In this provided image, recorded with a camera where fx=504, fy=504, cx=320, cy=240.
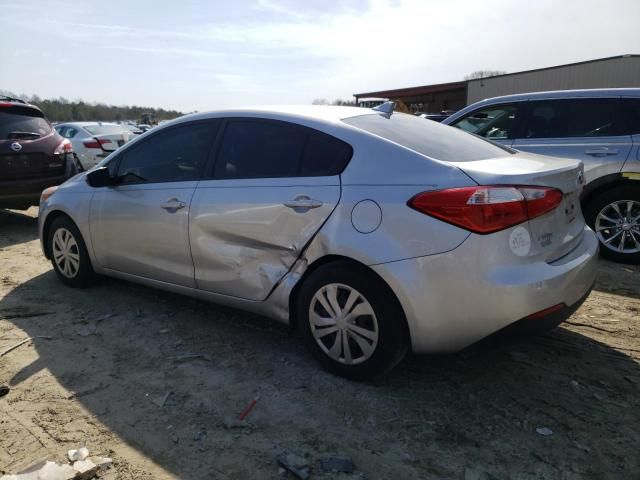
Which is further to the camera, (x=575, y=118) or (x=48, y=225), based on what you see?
(x=575, y=118)

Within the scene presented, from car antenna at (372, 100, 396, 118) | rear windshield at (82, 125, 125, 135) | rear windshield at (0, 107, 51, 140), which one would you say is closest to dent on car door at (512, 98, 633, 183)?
car antenna at (372, 100, 396, 118)

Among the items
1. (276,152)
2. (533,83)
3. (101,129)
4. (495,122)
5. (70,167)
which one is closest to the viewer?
(276,152)

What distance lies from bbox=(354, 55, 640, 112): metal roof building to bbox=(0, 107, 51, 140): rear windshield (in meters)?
25.0

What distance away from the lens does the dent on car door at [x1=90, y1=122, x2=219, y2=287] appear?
3.58 meters

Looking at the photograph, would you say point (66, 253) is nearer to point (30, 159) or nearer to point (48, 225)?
point (48, 225)

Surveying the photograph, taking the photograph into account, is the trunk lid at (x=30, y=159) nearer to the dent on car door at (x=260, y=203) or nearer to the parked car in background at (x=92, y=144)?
the parked car in background at (x=92, y=144)

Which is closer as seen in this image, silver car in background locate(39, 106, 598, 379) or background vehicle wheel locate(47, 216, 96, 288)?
silver car in background locate(39, 106, 598, 379)

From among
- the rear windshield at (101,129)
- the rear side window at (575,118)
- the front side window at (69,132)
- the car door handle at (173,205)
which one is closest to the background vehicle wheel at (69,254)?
the car door handle at (173,205)

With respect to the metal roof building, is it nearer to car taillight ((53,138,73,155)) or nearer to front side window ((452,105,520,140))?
front side window ((452,105,520,140))

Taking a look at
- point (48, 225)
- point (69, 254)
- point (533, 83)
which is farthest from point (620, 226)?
point (533, 83)

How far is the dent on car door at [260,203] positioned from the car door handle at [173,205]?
0.13 meters

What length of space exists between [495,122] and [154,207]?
168 inches

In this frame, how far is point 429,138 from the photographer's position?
3.07 metres

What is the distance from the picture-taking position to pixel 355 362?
287 cm
